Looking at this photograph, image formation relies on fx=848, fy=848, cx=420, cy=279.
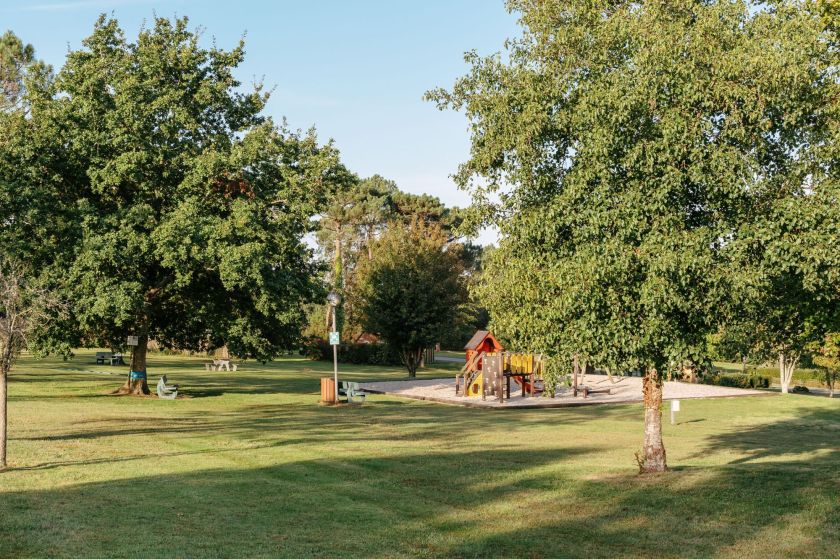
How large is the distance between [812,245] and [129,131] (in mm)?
25859

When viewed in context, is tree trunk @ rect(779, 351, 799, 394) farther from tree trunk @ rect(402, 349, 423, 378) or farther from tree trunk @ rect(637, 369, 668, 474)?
tree trunk @ rect(637, 369, 668, 474)

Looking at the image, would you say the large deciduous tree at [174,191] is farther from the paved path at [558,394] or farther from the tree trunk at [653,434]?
the tree trunk at [653,434]

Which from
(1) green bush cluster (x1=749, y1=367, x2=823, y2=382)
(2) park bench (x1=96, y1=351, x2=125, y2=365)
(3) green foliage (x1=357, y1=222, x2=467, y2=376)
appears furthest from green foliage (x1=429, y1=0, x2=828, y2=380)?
(2) park bench (x1=96, y1=351, x2=125, y2=365)

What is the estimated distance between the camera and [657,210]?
544 inches

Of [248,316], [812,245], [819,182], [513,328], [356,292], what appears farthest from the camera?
[356,292]

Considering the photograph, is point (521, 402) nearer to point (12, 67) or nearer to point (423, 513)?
point (423, 513)

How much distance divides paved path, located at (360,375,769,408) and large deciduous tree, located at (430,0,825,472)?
19.5 meters

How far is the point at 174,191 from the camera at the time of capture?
3284 cm

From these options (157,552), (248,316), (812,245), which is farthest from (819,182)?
(248,316)

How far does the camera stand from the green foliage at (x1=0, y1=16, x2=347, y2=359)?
30.5m

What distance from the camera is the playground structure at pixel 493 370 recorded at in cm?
3588

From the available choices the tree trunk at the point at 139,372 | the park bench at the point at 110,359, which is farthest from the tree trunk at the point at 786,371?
the park bench at the point at 110,359

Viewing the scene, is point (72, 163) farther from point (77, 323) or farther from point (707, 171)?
point (707, 171)

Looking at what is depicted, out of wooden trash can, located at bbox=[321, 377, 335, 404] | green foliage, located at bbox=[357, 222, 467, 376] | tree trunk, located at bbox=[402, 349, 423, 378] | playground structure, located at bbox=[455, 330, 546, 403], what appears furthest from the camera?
tree trunk, located at bbox=[402, 349, 423, 378]
